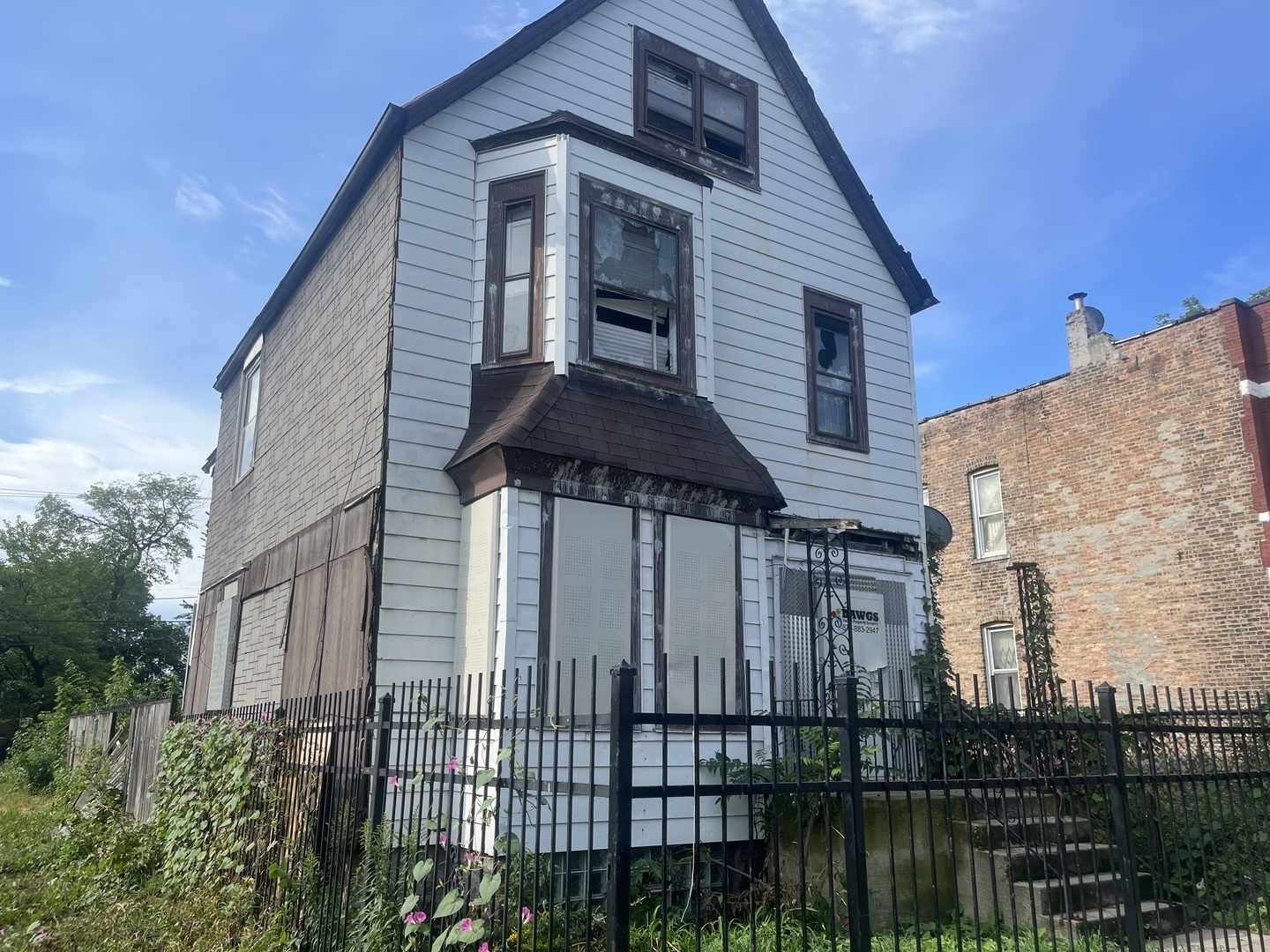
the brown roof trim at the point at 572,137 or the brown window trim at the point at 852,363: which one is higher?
the brown roof trim at the point at 572,137

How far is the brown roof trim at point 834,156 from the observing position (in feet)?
43.9

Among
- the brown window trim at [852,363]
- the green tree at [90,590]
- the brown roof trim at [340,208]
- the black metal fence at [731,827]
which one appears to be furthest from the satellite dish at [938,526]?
the green tree at [90,590]

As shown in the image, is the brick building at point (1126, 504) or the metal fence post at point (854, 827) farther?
the brick building at point (1126, 504)

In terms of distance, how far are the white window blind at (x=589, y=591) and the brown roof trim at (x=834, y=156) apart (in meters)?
6.56

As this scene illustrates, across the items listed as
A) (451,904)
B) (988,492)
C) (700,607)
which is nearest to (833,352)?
(700,607)

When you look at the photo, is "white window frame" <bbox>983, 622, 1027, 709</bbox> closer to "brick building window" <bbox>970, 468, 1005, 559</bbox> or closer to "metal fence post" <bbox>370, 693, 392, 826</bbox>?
"brick building window" <bbox>970, 468, 1005, 559</bbox>

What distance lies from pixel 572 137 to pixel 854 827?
7.51 metres

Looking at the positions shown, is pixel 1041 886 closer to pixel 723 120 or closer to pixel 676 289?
pixel 676 289

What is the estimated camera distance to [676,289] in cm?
1055

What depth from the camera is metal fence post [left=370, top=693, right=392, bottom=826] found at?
19.6 feet

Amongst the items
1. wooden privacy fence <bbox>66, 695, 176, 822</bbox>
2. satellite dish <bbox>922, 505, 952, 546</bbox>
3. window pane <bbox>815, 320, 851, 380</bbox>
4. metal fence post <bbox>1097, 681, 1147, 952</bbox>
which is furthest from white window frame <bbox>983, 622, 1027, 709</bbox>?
wooden privacy fence <bbox>66, 695, 176, 822</bbox>

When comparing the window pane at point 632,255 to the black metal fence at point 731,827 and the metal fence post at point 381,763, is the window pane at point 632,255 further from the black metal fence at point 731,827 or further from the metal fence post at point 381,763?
the metal fence post at point 381,763

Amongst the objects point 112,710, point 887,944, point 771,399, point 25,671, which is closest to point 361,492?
point 771,399

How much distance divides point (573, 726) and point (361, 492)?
5.51 metres
